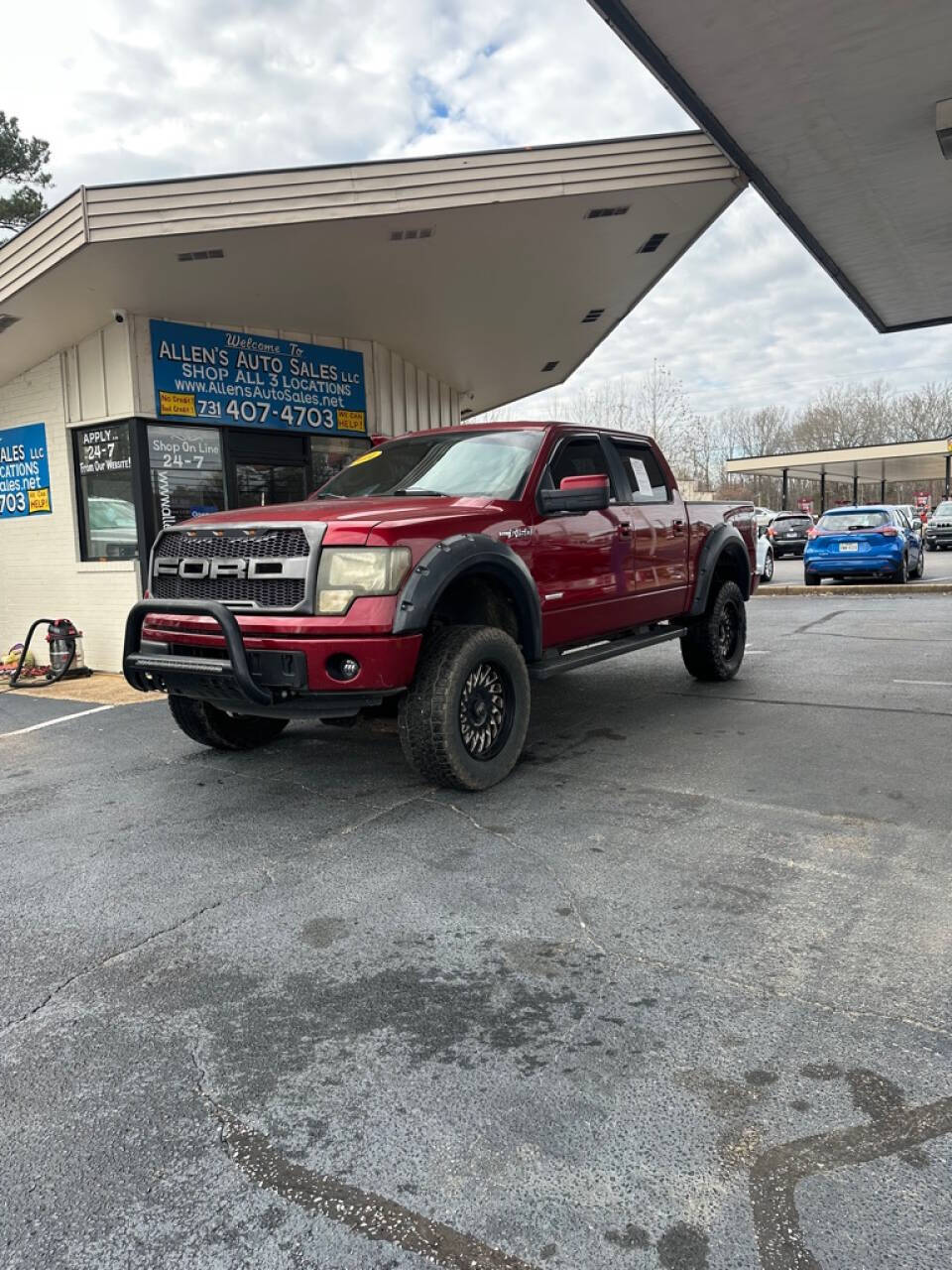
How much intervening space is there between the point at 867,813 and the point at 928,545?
30.3 m

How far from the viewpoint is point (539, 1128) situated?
6.99ft

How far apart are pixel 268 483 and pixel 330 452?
113cm

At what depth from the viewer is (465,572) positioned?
15.3 feet

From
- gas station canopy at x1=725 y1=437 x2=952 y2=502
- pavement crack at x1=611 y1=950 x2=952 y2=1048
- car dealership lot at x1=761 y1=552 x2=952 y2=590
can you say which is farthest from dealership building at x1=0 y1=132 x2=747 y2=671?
gas station canopy at x1=725 y1=437 x2=952 y2=502

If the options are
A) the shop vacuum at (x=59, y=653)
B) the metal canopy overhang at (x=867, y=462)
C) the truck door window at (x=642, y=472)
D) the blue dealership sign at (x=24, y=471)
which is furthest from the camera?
the metal canopy overhang at (x=867, y=462)

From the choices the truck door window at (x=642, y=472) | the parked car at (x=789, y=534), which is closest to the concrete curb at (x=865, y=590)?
the truck door window at (x=642, y=472)

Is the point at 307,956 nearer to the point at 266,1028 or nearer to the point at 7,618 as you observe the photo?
the point at 266,1028

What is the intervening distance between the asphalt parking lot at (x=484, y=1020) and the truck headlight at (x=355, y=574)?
1.15 meters

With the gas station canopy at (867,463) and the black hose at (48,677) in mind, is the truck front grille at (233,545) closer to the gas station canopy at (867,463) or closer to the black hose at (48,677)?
the black hose at (48,677)

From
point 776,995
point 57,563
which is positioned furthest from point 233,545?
point 57,563

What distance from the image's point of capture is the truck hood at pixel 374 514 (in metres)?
4.34

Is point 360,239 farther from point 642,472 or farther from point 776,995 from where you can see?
point 776,995

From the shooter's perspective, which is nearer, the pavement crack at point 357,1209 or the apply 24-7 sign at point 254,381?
the pavement crack at point 357,1209

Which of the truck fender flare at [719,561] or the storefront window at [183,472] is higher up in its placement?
the storefront window at [183,472]
